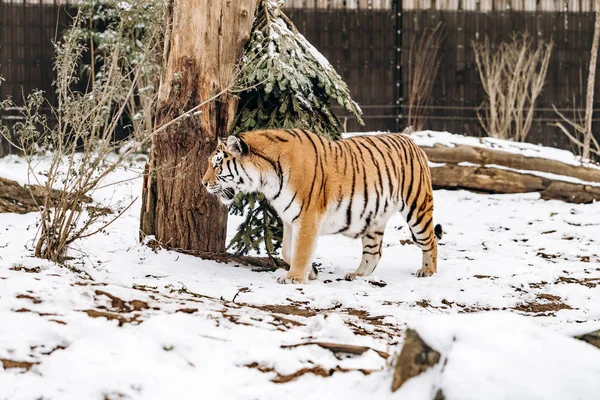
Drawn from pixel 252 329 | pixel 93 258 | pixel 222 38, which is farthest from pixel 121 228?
pixel 252 329

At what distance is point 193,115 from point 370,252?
171 cm

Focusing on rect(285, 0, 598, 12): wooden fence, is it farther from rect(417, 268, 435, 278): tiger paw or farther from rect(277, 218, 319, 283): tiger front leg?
rect(277, 218, 319, 283): tiger front leg

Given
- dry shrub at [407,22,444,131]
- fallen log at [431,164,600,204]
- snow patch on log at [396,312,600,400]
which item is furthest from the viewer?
dry shrub at [407,22,444,131]

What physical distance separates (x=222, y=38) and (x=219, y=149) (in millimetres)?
893

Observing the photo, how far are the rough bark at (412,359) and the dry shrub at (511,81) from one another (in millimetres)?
9545

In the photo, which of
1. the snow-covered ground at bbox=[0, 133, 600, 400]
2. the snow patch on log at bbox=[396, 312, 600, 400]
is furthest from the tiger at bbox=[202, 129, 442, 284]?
the snow patch on log at bbox=[396, 312, 600, 400]

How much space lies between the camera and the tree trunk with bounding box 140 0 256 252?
20.8 feet

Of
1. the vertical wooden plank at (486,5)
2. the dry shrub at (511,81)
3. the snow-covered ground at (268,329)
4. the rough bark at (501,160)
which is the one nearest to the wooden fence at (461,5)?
the vertical wooden plank at (486,5)

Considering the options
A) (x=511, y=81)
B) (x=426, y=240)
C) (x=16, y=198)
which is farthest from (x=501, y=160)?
(x=16, y=198)

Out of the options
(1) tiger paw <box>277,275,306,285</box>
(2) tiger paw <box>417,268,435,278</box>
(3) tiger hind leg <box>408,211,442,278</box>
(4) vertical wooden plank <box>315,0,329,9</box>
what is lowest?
(2) tiger paw <box>417,268,435,278</box>

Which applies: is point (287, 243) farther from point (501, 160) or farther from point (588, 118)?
point (588, 118)

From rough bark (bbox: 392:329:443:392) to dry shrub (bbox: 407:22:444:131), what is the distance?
9544 mm

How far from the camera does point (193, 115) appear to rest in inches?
249

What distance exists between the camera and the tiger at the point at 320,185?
599cm
